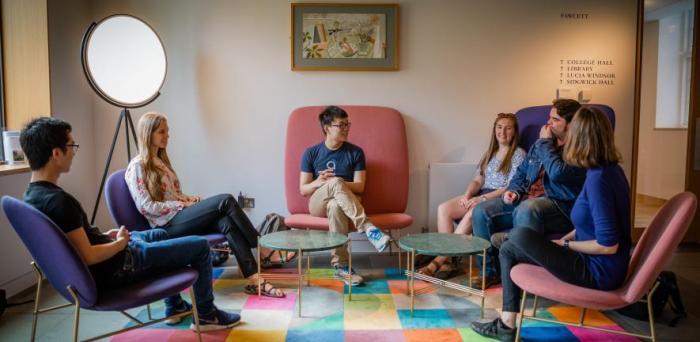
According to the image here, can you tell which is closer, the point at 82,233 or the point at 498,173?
the point at 82,233

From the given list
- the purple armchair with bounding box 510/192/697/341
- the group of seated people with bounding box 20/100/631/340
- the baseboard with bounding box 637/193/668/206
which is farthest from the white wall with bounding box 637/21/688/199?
the purple armchair with bounding box 510/192/697/341

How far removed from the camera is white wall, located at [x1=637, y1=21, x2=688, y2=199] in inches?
168

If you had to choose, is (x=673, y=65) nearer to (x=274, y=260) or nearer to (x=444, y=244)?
(x=444, y=244)

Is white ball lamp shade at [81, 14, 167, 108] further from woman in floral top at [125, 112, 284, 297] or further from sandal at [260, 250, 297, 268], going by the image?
sandal at [260, 250, 297, 268]

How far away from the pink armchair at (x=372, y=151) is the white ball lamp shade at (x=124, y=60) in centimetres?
106

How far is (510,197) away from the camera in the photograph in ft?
10.3

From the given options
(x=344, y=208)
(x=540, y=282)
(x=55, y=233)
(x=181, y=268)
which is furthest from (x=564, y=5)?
(x=55, y=233)

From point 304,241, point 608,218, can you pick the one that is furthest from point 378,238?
point 608,218

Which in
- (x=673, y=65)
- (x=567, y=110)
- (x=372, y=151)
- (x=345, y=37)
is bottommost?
(x=372, y=151)

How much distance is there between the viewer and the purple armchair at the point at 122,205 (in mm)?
2723

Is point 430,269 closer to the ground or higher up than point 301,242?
closer to the ground

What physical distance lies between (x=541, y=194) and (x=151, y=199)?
2.39m

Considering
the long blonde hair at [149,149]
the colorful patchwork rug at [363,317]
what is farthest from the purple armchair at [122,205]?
the colorful patchwork rug at [363,317]

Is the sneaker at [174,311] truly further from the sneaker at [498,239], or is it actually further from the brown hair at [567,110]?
the brown hair at [567,110]
